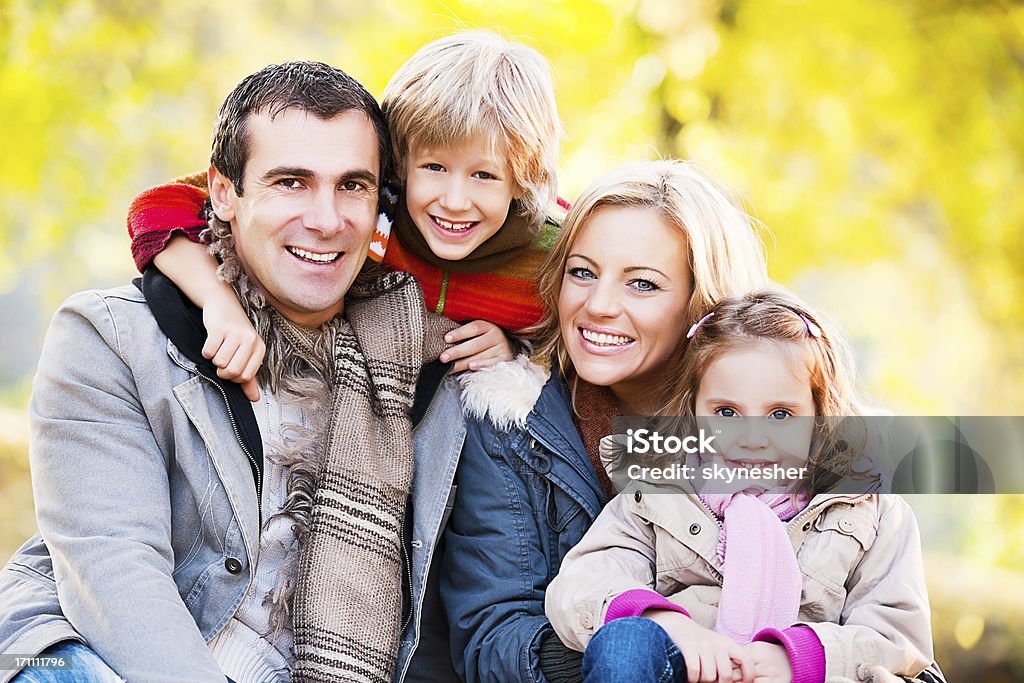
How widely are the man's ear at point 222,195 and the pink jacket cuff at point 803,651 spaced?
1.63 m

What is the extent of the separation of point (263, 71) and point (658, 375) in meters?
1.29

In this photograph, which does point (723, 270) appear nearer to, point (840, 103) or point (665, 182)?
point (665, 182)

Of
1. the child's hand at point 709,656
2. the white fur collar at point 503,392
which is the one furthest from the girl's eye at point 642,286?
the child's hand at point 709,656

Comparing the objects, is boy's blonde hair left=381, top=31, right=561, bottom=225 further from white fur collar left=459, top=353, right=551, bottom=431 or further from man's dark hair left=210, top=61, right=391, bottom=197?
white fur collar left=459, top=353, right=551, bottom=431

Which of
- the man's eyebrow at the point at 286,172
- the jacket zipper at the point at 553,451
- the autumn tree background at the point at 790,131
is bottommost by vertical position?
the jacket zipper at the point at 553,451

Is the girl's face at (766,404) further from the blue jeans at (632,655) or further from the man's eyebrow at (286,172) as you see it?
the man's eyebrow at (286,172)

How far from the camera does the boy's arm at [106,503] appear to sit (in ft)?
7.66

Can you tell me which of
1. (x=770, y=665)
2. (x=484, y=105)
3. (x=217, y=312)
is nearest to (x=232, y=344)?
(x=217, y=312)

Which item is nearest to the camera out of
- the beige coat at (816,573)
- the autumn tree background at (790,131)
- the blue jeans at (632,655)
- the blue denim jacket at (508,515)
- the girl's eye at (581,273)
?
the blue jeans at (632,655)

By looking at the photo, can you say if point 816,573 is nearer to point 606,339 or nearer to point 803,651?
point 803,651

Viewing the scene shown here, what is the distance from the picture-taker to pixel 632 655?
7.00 ft

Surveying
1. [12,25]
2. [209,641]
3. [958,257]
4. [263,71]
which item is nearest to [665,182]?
[263,71]

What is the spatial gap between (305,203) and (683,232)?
37.7 inches

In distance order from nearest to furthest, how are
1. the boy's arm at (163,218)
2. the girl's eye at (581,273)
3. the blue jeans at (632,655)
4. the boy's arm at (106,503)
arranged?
the blue jeans at (632,655) < the boy's arm at (106,503) < the boy's arm at (163,218) < the girl's eye at (581,273)
